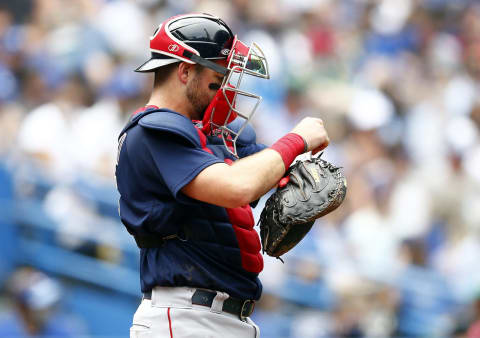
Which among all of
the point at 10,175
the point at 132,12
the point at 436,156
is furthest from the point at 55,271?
the point at 436,156

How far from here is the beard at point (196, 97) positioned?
109 inches

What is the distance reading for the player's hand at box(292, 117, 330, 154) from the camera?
8.99 ft

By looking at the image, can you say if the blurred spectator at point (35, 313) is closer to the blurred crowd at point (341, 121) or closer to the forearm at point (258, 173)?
the blurred crowd at point (341, 121)

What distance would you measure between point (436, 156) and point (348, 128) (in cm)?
92

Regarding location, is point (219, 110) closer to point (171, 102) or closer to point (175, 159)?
point (171, 102)

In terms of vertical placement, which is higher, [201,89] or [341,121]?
[201,89]

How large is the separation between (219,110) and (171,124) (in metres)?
0.25

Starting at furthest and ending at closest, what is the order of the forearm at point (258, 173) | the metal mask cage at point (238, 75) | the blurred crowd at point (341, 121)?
the blurred crowd at point (341, 121)
the metal mask cage at point (238, 75)
the forearm at point (258, 173)

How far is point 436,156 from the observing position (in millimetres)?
7660

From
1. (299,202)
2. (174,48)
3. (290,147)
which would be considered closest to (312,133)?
(290,147)

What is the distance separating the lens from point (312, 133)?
9.05 feet

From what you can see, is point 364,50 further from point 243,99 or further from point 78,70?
point 78,70

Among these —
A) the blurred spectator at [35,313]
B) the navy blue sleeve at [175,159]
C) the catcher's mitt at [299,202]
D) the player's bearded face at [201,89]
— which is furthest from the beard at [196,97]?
the blurred spectator at [35,313]

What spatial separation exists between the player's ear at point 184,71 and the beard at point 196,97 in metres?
0.02
